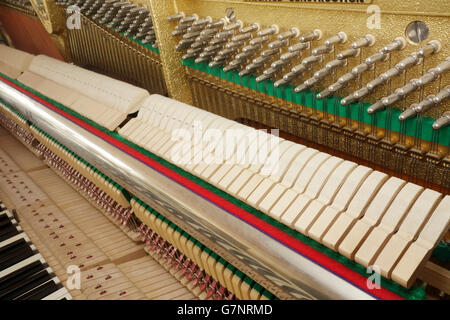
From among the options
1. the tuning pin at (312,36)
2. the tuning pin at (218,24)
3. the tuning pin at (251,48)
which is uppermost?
the tuning pin at (218,24)

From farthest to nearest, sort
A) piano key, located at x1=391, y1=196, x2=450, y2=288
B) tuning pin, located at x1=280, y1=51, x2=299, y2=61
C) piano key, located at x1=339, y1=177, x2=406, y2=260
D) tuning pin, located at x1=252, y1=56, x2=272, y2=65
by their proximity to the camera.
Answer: tuning pin, located at x1=252, y1=56, x2=272, y2=65 < tuning pin, located at x1=280, y1=51, x2=299, y2=61 < piano key, located at x1=339, y1=177, x2=406, y2=260 < piano key, located at x1=391, y1=196, x2=450, y2=288

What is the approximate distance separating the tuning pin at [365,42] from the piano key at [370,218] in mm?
566

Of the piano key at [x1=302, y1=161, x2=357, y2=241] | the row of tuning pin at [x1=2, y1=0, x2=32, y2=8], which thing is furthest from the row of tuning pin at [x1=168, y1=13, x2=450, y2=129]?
the row of tuning pin at [x1=2, y1=0, x2=32, y2=8]

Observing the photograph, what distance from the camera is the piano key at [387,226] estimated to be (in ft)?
4.52

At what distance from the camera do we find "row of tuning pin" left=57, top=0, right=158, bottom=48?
2914 millimetres

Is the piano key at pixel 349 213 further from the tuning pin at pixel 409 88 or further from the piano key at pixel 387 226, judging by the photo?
the tuning pin at pixel 409 88

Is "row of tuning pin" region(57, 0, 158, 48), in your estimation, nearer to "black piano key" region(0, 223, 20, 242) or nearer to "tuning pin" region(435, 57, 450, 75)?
"black piano key" region(0, 223, 20, 242)

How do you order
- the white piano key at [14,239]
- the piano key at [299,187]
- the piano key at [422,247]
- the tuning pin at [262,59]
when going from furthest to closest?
the white piano key at [14,239] → the tuning pin at [262,59] → the piano key at [299,187] → the piano key at [422,247]

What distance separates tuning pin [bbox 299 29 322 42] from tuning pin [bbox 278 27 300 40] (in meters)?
0.10

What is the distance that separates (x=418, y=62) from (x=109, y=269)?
6.81 ft

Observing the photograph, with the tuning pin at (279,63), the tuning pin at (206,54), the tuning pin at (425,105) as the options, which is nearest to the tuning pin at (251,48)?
the tuning pin at (279,63)

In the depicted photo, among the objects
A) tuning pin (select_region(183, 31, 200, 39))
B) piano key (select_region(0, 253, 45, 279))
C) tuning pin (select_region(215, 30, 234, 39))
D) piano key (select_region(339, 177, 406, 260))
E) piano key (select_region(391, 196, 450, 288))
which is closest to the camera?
piano key (select_region(391, 196, 450, 288))

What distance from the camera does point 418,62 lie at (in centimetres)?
154
